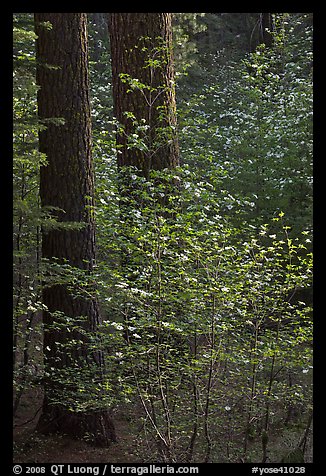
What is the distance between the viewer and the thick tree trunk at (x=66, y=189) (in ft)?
20.0

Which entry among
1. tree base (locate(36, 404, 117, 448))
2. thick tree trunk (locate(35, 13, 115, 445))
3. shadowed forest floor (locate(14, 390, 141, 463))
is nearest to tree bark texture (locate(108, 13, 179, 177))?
thick tree trunk (locate(35, 13, 115, 445))

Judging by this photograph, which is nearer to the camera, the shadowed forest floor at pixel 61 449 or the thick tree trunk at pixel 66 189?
the shadowed forest floor at pixel 61 449

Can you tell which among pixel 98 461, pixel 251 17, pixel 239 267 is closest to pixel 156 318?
pixel 239 267

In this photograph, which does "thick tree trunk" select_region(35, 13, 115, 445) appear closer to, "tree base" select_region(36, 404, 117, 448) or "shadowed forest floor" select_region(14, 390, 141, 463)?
"tree base" select_region(36, 404, 117, 448)

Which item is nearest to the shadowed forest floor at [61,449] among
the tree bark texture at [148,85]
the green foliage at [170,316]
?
the green foliage at [170,316]

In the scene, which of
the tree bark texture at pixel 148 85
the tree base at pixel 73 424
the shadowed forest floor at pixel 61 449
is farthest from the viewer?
the tree bark texture at pixel 148 85

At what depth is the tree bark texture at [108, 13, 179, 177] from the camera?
645cm

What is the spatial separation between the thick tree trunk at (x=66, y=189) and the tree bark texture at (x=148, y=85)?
1.54 feet

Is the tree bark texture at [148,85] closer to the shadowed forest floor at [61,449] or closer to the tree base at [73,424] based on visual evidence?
the tree base at [73,424]

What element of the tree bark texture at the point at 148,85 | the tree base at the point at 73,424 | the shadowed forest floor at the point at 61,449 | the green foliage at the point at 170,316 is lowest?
the shadowed forest floor at the point at 61,449

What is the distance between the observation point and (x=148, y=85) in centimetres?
657

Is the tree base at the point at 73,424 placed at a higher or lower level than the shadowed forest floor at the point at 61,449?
higher
